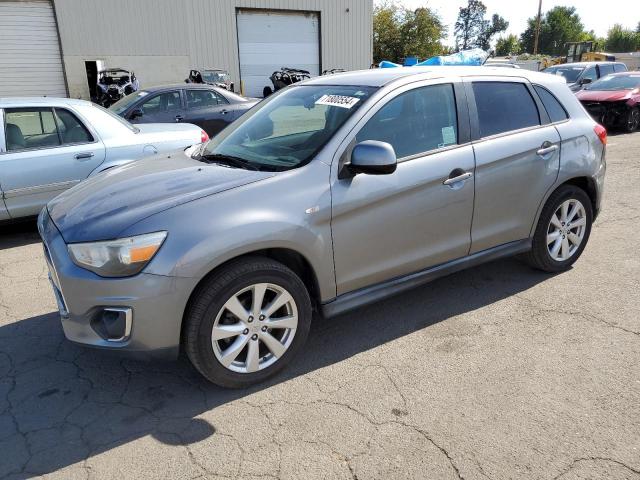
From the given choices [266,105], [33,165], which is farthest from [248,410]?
[33,165]

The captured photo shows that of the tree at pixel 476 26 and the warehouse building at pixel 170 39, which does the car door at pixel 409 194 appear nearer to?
the warehouse building at pixel 170 39

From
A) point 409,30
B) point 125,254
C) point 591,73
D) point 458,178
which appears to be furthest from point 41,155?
point 409,30

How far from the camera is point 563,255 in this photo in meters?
4.35

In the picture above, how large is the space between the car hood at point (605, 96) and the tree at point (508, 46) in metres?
97.0

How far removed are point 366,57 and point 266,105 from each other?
25811 mm

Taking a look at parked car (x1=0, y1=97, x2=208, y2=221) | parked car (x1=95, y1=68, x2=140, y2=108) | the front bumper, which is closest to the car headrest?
parked car (x1=0, y1=97, x2=208, y2=221)

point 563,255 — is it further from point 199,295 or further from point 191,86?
point 191,86

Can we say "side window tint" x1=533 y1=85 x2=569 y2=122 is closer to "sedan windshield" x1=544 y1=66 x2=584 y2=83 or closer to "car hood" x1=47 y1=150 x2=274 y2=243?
"car hood" x1=47 y1=150 x2=274 y2=243

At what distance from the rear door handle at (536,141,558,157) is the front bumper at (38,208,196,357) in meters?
2.80

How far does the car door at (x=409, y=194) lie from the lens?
10.1 ft

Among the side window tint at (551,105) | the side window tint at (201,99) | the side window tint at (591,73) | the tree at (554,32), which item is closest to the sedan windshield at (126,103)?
the side window tint at (201,99)

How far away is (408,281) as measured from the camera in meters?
3.41

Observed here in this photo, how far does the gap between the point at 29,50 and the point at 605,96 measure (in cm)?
2066

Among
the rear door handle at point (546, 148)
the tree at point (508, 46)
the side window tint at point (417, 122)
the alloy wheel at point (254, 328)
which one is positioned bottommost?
the alloy wheel at point (254, 328)
